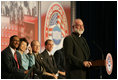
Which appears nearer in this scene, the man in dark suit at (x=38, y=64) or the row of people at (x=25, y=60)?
the row of people at (x=25, y=60)

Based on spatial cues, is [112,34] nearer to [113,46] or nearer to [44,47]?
[113,46]

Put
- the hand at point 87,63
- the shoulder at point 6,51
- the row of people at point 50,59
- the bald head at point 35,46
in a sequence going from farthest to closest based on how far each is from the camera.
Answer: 1. the bald head at point 35,46
2. the shoulder at point 6,51
3. the row of people at point 50,59
4. the hand at point 87,63

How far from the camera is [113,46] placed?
30.6 ft

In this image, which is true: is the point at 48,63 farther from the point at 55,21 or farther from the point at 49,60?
the point at 55,21

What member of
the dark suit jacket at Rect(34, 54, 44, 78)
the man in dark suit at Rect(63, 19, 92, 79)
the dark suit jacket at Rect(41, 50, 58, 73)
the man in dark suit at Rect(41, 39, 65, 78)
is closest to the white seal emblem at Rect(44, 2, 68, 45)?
the man in dark suit at Rect(41, 39, 65, 78)

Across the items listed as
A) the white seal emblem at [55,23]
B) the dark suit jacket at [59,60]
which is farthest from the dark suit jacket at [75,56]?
the white seal emblem at [55,23]

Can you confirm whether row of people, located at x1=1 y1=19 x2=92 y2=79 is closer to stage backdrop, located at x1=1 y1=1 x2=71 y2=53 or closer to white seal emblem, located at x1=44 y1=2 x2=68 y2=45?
stage backdrop, located at x1=1 y1=1 x2=71 y2=53

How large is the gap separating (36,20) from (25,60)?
55.7 inches

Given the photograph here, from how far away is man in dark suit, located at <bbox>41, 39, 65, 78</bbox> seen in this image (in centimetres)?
702

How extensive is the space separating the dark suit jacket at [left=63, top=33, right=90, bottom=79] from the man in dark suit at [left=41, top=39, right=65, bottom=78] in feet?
5.76

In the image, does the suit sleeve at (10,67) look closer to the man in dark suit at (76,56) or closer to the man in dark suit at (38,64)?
the man in dark suit at (38,64)

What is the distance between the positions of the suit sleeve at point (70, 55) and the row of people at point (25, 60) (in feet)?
4.35

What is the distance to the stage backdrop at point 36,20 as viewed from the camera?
660 centimetres

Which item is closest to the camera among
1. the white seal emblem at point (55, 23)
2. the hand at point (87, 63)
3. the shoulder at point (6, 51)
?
the hand at point (87, 63)
